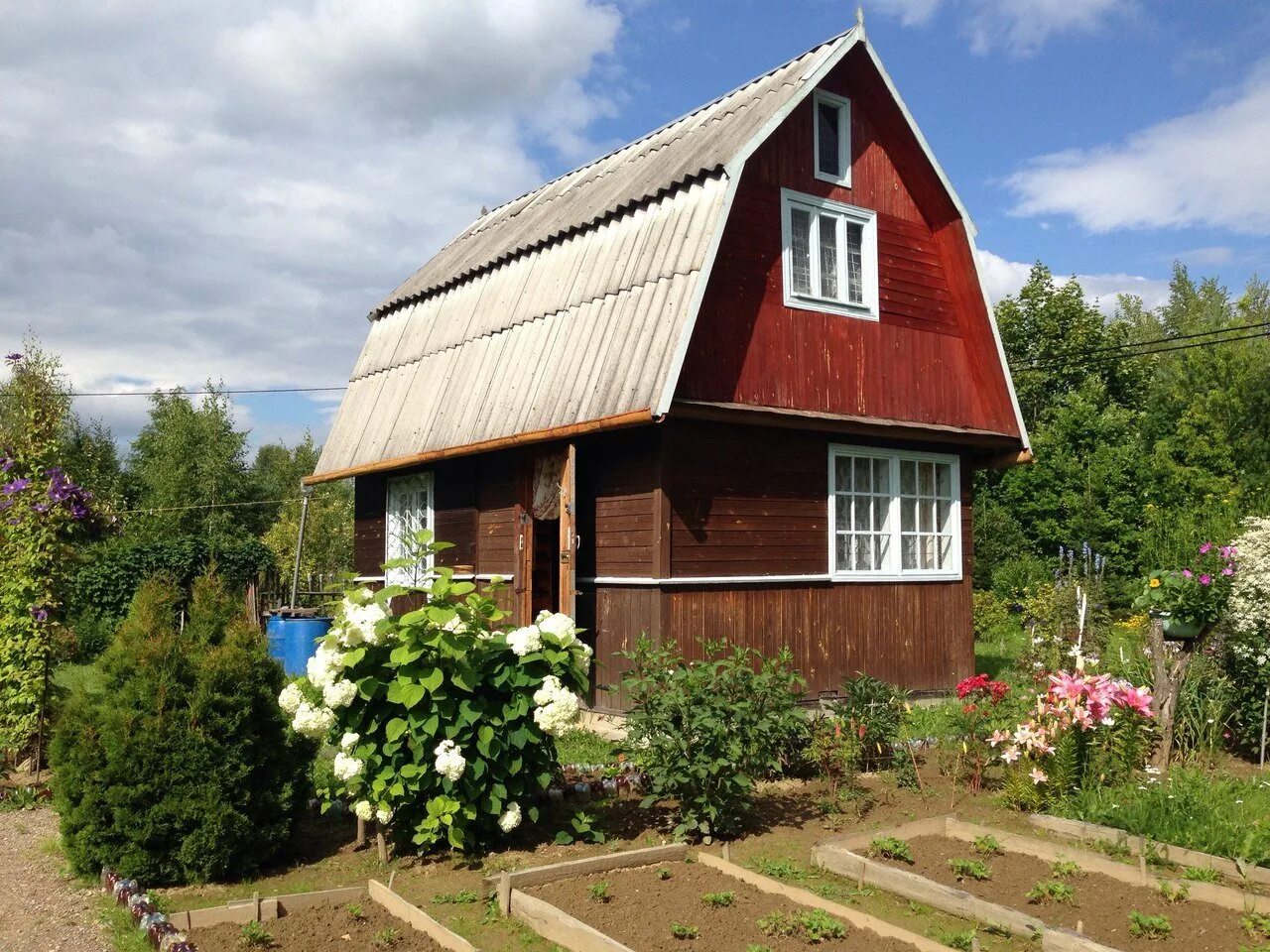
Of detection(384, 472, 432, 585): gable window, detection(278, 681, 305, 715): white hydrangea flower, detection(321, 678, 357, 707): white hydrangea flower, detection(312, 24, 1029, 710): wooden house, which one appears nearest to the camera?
detection(321, 678, 357, 707): white hydrangea flower

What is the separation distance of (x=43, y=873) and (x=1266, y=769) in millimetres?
8148

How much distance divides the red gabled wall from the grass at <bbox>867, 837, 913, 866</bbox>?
184 inches

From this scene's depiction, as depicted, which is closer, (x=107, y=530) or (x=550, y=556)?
(x=107, y=530)

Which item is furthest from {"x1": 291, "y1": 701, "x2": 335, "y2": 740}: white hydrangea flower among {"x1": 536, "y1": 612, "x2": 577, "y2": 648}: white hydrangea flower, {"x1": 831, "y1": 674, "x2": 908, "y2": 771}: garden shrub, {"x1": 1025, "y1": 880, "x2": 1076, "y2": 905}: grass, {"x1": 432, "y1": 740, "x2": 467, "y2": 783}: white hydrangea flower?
{"x1": 1025, "y1": 880, "x2": 1076, "y2": 905}: grass

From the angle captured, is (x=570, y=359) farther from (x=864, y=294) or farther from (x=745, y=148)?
(x=864, y=294)

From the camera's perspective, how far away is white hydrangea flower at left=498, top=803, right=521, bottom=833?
5797 mm

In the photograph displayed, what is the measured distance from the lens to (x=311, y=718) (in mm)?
5816

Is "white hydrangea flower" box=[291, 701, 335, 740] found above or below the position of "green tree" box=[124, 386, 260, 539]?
below

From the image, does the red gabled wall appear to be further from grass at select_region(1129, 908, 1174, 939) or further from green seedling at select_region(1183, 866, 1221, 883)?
grass at select_region(1129, 908, 1174, 939)

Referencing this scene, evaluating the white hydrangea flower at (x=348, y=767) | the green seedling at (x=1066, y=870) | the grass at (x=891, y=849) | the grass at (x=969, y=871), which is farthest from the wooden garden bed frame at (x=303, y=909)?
the green seedling at (x=1066, y=870)

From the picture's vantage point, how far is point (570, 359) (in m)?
10.6

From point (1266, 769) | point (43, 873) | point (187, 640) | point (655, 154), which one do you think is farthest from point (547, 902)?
point (655, 154)

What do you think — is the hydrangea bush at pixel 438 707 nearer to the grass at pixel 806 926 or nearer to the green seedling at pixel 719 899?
the green seedling at pixel 719 899

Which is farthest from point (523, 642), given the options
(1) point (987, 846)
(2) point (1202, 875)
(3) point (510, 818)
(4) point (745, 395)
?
(4) point (745, 395)
